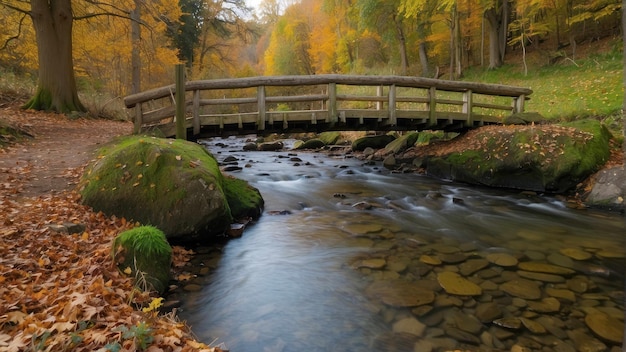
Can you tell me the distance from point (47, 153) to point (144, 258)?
6303 millimetres

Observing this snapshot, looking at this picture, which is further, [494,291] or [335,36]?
[335,36]

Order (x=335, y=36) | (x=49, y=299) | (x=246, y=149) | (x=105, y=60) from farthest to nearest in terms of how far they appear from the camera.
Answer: (x=335, y=36) → (x=105, y=60) → (x=246, y=149) → (x=49, y=299)

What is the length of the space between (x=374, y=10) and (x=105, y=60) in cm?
1756

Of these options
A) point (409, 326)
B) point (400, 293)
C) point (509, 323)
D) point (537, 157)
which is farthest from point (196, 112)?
point (537, 157)

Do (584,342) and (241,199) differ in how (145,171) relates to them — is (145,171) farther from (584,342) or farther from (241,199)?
(584,342)

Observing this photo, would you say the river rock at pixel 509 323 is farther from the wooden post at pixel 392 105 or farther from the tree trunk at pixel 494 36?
the tree trunk at pixel 494 36

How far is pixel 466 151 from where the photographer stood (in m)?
11.1

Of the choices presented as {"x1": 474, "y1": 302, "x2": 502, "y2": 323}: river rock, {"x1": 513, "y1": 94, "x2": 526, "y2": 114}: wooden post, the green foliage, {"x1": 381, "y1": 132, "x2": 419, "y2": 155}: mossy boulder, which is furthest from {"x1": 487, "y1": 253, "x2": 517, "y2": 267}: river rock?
{"x1": 381, "y1": 132, "x2": 419, "y2": 155}: mossy boulder

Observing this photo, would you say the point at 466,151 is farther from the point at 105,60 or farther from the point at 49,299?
the point at 105,60

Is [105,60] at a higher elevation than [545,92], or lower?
higher

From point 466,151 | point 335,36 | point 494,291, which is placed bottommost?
point 494,291

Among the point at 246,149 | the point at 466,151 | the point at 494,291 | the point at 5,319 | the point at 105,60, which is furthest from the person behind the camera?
the point at 105,60

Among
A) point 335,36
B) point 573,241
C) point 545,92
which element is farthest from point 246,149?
point 335,36

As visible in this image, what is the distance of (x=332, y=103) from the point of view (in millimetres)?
10422
